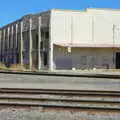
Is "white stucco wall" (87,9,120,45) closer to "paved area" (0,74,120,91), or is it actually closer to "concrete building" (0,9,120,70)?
"concrete building" (0,9,120,70)

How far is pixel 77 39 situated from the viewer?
65562 mm

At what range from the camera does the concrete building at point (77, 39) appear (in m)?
65.0

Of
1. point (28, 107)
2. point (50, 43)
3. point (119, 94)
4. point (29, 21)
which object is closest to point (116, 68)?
point (50, 43)

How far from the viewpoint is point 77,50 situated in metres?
66.1

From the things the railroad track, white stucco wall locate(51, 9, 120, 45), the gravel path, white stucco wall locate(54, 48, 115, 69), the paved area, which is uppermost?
white stucco wall locate(51, 9, 120, 45)

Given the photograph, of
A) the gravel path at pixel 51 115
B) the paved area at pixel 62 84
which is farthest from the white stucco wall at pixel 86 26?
the gravel path at pixel 51 115

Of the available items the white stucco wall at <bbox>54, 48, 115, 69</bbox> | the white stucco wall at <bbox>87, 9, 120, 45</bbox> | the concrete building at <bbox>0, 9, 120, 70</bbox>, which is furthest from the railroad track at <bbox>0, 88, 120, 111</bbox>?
the white stucco wall at <bbox>87, 9, 120, 45</bbox>

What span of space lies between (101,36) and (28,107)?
52.8m

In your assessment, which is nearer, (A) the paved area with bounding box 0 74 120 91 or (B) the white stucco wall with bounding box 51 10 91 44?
(A) the paved area with bounding box 0 74 120 91

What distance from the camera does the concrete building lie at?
65000mm

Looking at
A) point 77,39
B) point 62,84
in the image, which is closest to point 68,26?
point 77,39

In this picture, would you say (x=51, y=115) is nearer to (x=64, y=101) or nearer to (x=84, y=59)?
(x=64, y=101)

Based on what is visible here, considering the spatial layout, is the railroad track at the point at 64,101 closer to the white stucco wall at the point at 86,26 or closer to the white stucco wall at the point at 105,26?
the white stucco wall at the point at 86,26

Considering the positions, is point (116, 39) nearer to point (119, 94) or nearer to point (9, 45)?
point (9, 45)
